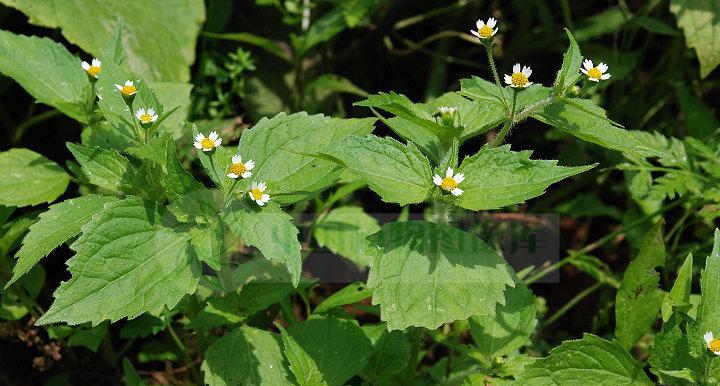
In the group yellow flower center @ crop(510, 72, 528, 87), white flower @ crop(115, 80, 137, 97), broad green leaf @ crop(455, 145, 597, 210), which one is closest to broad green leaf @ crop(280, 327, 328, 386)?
broad green leaf @ crop(455, 145, 597, 210)

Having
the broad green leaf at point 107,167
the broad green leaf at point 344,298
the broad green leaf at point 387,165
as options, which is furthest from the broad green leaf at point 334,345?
the broad green leaf at point 107,167

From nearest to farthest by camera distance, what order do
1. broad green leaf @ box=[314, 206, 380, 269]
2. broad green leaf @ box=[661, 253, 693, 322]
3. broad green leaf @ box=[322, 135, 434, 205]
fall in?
broad green leaf @ box=[322, 135, 434, 205] → broad green leaf @ box=[661, 253, 693, 322] → broad green leaf @ box=[314, 206, 380, 269]

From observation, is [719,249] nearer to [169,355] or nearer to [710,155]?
[710,155]

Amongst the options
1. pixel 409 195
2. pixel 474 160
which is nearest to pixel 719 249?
pixel 474 160

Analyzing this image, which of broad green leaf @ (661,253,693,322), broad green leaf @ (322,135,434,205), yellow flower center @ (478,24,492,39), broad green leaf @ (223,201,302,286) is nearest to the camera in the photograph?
broad green leaf @ (223,201,302,286)

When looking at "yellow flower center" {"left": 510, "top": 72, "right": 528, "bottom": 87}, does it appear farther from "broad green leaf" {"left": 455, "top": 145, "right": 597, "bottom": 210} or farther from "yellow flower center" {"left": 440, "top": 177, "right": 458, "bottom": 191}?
"yellow flower center" {"left": 440, "top": 177, "right": 458, "bottom": 191}

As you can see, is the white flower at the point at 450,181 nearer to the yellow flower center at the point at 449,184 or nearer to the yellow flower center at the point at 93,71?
the yellow flower center at the point at 449,184

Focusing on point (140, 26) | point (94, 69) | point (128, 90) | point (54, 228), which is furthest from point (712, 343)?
point (140, 26)
